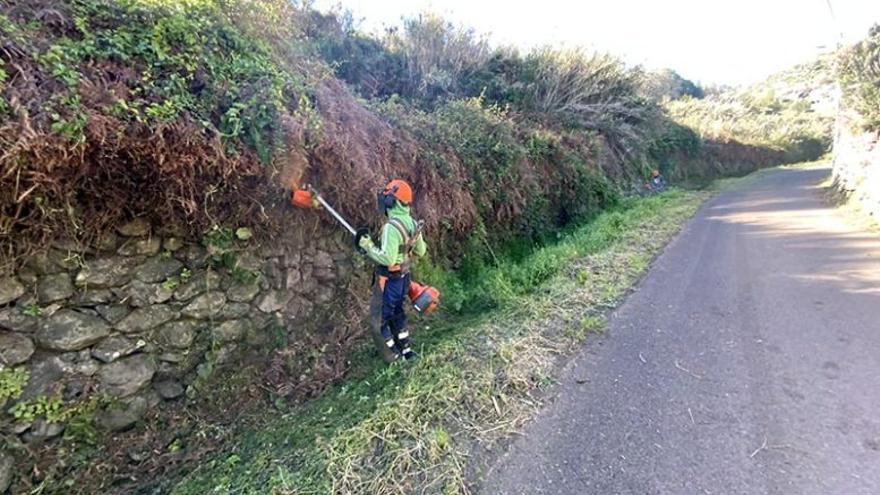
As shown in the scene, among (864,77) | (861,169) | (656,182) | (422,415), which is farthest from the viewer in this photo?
(656,182)

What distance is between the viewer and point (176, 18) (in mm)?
3783

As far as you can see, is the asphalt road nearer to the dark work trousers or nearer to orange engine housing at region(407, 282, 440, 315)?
orange engine housing at region(407, 282, 440, 315)

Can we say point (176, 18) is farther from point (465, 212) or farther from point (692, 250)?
point (692, 250)

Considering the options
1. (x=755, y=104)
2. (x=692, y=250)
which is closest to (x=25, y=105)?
(x=692, y=250)

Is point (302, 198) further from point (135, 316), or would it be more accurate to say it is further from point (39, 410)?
point (39, 410)

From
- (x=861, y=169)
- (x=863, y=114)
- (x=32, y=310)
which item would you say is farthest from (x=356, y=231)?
(x=861, y=169)

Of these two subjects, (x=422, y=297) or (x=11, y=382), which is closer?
(x=11, y=382)

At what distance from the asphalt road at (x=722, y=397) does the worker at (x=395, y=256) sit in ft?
5.86

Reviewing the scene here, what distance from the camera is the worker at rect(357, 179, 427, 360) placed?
4.17 metres

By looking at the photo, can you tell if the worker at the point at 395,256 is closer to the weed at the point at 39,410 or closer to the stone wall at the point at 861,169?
the weed at the point at 39,410

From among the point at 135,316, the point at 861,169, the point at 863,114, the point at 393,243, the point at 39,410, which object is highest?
the point at 863,114

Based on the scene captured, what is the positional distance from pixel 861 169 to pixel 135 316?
16560 mm

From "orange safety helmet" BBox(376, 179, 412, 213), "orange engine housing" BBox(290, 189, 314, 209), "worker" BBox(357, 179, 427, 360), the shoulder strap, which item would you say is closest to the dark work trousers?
"worker" BBox(357, 179, 427, 360)

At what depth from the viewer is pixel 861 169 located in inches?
464
